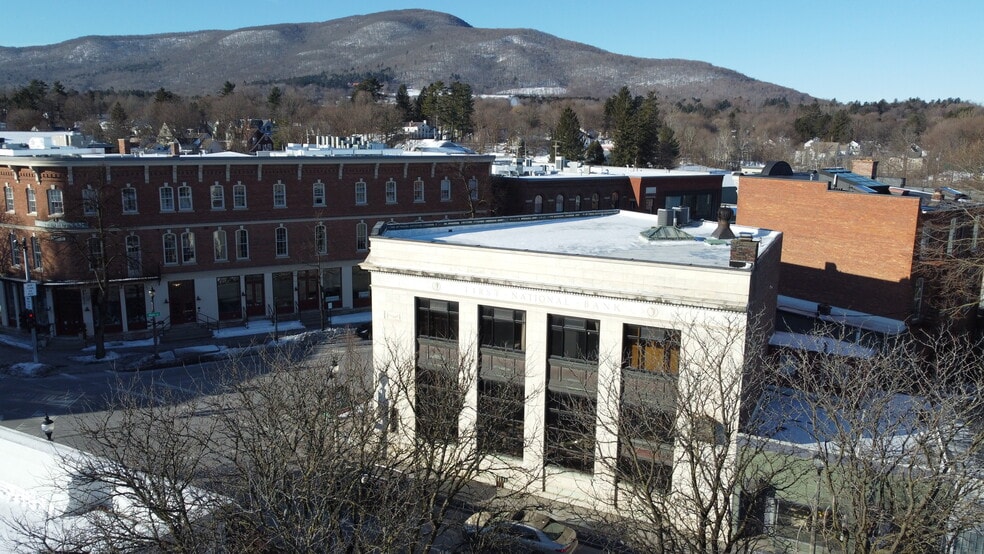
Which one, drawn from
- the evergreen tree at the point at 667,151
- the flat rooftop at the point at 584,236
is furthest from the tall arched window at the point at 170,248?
the evergreen tree at the point at 667,151

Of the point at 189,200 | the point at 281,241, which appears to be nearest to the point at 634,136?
the point at 281,241

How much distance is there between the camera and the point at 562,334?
21.1 m

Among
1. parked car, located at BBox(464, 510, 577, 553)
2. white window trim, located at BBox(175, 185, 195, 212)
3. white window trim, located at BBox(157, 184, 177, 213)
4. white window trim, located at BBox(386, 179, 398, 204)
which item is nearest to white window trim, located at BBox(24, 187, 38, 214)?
white window trim, located at BBox(157, 184, 177, 213)

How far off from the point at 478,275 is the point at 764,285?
8547 mm

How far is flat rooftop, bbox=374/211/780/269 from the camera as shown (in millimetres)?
22656

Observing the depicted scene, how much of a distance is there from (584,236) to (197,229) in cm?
2522

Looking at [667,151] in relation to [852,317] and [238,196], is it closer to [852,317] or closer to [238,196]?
[238,196]

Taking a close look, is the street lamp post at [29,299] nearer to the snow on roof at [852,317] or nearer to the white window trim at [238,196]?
the white window trim at [238,196]

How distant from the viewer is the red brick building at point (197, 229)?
1512 inches

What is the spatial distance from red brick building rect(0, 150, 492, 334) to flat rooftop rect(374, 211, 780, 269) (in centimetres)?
1768

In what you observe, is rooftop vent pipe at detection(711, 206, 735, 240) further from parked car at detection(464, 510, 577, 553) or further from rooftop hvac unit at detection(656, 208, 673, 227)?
parked car at detection(464, 510, 577, 553)

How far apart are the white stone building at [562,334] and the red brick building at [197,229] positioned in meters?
21.2

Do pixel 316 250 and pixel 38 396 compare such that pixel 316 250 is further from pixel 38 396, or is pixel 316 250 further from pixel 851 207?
pixel 851 207

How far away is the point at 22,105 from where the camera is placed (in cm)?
12181
